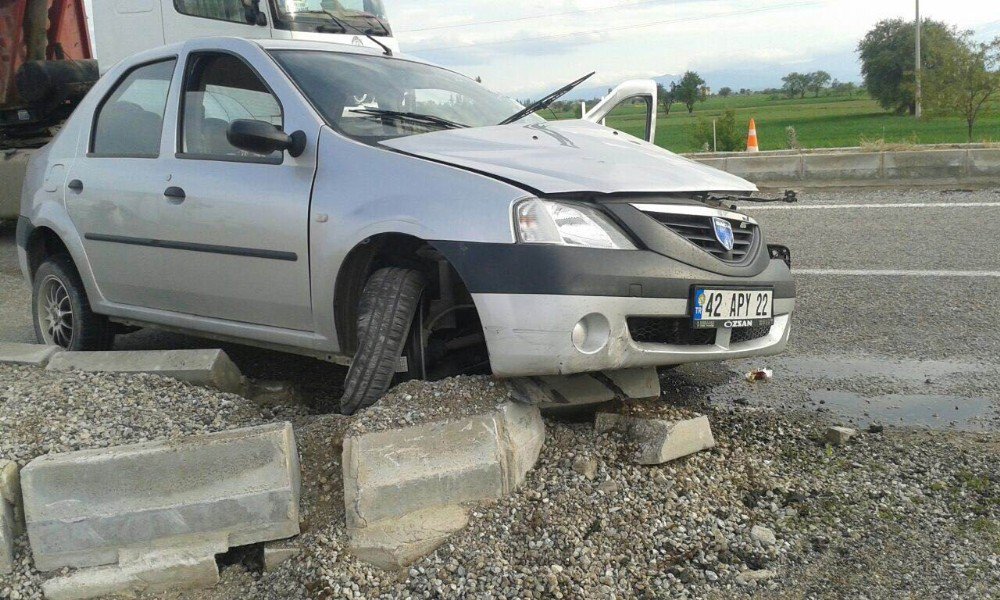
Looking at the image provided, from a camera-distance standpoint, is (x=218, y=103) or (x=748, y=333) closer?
(x=748, y=333)

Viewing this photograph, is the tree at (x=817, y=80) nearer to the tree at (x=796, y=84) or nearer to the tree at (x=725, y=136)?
the tree at (x=796, y=84)

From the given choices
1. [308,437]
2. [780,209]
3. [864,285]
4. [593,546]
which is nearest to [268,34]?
[780,209]

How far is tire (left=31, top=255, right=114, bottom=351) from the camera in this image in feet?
17.9

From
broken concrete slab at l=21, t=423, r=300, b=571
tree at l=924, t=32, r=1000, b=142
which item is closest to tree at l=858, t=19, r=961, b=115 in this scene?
tree at l=924, t=32, r=1000, b=142

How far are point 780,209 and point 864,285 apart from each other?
3.86 meters

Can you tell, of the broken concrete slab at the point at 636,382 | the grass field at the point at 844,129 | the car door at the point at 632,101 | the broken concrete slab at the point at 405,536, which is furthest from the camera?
the grass field at the point at 844,129

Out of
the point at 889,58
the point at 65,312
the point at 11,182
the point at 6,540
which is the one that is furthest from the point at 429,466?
the point at 889,58

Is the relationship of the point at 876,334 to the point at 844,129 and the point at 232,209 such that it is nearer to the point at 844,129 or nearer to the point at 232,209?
the point at 232,209

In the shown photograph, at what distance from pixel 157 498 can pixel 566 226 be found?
1.74 m

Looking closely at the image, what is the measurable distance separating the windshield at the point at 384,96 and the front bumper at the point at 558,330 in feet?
3.78

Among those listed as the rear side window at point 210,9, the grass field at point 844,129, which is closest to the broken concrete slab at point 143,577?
the rear side window at point 210,9

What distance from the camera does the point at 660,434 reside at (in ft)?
12.0

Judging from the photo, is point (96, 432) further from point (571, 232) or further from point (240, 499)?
point (571, 232)

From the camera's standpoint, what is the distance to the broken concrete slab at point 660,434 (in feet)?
11.9
